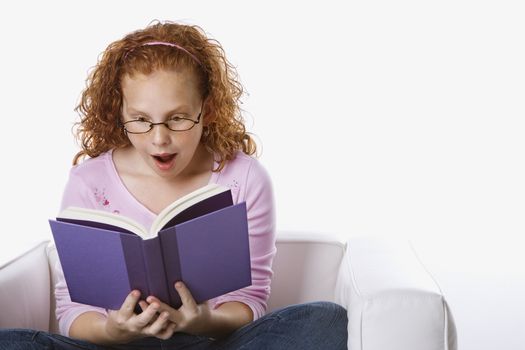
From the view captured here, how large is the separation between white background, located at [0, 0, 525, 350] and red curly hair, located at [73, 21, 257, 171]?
0.99m

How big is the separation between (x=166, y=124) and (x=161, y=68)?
0.13 m

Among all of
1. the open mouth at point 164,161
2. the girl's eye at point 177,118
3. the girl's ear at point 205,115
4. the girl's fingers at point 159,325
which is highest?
the girl's eye at point 177,118

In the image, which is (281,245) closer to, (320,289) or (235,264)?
(320,289)

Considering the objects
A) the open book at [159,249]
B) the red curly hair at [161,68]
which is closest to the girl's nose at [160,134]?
the red curly hair at [161,68]

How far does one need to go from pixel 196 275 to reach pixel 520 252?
83.7 inches

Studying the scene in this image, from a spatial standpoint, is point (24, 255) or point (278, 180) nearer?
point (24, 255)

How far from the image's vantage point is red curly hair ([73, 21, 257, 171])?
1851mm

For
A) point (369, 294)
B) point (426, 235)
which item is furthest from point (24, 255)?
point (426, 235)

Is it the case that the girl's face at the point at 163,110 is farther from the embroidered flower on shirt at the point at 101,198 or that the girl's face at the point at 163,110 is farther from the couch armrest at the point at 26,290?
the couch armrest at the point at 26,290

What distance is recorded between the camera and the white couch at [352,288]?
162 cm

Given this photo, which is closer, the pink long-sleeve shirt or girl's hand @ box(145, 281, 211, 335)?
girl's hand @ box(145, 281, 211, 335)

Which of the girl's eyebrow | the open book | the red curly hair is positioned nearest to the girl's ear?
the red curly hair

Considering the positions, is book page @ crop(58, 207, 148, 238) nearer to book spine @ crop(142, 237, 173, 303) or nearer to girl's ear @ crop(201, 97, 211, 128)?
book spine @ crop(142, 237, 173, 303)

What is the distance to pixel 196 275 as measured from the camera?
158 centimetres
